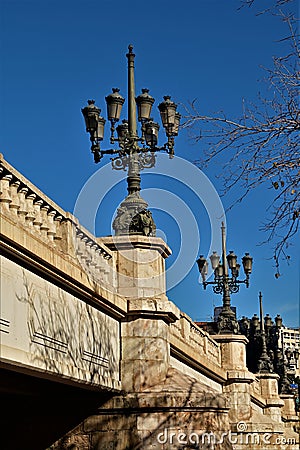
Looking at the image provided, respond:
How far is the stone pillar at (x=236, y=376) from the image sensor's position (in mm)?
26297

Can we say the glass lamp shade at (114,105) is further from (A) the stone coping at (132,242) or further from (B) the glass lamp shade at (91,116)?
(A) the stone coping at (132,242)

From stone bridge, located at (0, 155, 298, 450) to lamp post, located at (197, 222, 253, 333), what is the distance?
10.9 m

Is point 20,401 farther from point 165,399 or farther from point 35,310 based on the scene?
point 35,310

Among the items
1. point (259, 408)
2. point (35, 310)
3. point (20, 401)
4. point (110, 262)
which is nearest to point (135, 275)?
point (110, 262)

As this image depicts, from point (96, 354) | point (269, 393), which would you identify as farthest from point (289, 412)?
point (96, 354)

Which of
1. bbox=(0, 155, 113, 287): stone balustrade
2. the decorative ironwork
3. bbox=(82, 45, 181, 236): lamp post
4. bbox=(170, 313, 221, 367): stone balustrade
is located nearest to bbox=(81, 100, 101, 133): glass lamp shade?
bbox=(82, 45, 181, 236): lamp post

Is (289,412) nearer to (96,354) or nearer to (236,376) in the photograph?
(236,376)

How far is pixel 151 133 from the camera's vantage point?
14477mm

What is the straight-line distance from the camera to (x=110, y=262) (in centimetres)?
1372

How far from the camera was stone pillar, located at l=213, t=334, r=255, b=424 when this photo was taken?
86.3 feet

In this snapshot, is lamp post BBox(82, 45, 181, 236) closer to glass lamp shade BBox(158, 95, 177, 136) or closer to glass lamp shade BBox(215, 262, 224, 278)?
glass lamp shade BBox(158, 95, 177, 136)

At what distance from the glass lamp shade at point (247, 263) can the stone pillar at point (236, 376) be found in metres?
2.07

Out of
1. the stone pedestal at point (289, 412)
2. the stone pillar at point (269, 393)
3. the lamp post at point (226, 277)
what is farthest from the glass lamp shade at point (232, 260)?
the stone pedestal at point (289, 412)

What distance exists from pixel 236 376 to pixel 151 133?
13.7 metres
